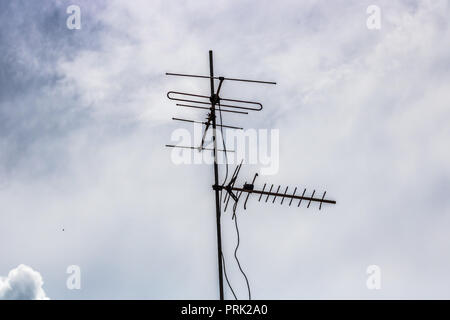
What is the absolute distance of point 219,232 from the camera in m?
5.63
